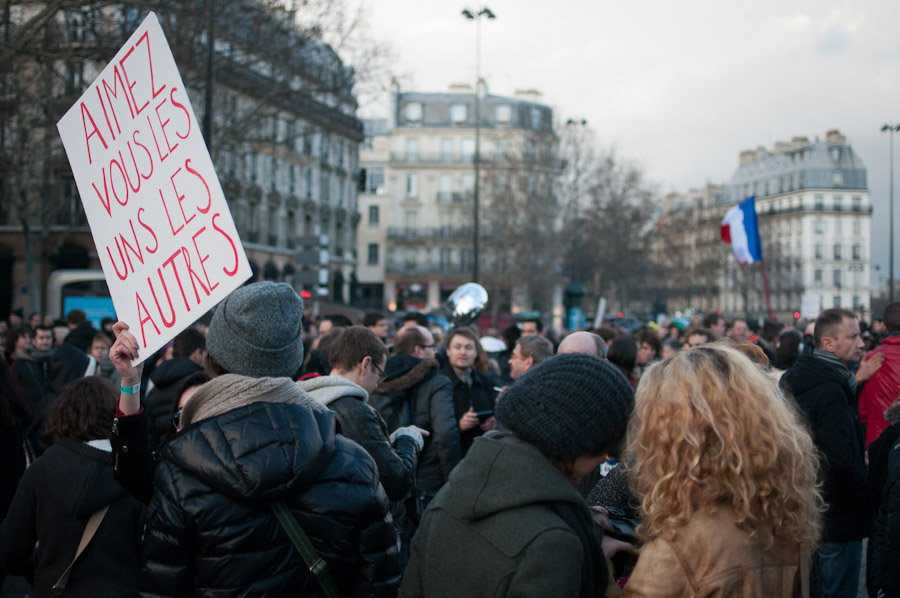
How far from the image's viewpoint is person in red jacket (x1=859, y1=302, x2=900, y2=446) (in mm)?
5641

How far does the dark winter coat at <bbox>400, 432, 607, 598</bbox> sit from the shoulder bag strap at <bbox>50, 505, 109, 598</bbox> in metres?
1.68

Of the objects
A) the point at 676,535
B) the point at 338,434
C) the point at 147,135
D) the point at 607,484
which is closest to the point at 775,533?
the point at 676,535

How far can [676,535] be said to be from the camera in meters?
2.12

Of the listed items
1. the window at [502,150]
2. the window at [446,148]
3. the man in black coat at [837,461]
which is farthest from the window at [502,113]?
the man in black coat at [837,461]

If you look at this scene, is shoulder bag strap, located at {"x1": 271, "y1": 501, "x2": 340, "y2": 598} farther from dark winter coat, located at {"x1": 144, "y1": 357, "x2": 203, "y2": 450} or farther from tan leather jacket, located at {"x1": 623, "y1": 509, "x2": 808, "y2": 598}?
dark winter coat, located at {"x1": 144, "y1": 357, "x2": 203, "y2": 450}

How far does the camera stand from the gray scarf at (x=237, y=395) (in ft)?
8.11

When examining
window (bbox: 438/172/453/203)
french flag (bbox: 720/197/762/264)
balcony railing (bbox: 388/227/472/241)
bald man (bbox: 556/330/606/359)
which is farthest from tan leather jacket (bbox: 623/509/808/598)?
window (bbox: 438/172/453/203)

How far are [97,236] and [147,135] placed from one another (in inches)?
15.9

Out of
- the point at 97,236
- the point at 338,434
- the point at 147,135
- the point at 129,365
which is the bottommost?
the point at 338,434

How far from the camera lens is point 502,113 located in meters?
68.2

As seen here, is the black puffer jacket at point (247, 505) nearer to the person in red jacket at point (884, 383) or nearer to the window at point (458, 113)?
the person in red jacket at point (884, 383)

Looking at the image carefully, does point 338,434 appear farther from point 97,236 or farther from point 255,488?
point 97,236

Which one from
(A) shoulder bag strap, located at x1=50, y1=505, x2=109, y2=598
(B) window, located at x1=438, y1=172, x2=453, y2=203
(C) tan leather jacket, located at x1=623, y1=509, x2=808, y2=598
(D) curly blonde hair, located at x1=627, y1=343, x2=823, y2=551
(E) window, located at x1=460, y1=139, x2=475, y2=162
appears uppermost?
(E) window, located at x1=460, y1=139, x2=475, y2=162

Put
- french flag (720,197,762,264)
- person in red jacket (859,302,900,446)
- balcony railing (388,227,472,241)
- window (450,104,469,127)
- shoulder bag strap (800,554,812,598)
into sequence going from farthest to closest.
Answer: window (450,104,469,127) → balcony railing (388,227,472,241) → french flag (720,197,762,264) → person in red jacket (859,302,900,446) → shoulder bag strap (800,554,812,598)
